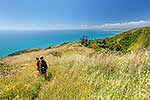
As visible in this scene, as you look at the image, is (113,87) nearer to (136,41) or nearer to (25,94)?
(25,94)

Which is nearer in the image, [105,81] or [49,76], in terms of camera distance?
[105,81]

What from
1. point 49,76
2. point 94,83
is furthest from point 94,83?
point 49,76

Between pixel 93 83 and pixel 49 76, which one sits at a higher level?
pixel 93 83

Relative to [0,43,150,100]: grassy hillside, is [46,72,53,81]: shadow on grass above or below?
below

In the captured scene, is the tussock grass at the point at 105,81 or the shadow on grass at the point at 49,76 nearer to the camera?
the tussock grass at the point at 105,81

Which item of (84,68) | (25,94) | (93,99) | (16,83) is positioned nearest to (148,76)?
(93,99)

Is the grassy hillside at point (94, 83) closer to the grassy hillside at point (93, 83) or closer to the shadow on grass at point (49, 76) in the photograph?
the grassy hillside at point (93, 83)

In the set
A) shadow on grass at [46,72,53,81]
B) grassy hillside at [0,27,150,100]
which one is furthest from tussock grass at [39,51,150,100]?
shadow on grass at [46,72,53,81]

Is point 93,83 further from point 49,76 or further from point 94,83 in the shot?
point 49,76

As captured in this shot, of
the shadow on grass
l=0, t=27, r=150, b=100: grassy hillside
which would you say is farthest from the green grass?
the shadow on grass

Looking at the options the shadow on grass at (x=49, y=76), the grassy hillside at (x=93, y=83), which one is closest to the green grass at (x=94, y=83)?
the grassy hillside at (x=93, y=83)

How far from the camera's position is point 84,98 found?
627 cm

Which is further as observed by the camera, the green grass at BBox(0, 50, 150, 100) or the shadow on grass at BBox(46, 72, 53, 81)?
the shadow on grass at BBox(46, 72, 53, 81)

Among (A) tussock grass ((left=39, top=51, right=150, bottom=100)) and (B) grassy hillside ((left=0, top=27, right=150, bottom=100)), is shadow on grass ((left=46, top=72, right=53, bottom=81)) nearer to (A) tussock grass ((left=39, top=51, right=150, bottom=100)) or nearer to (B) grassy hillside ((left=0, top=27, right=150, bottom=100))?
(B) grassy hillside ((left=0, top=27, right=150, bottom=100))
